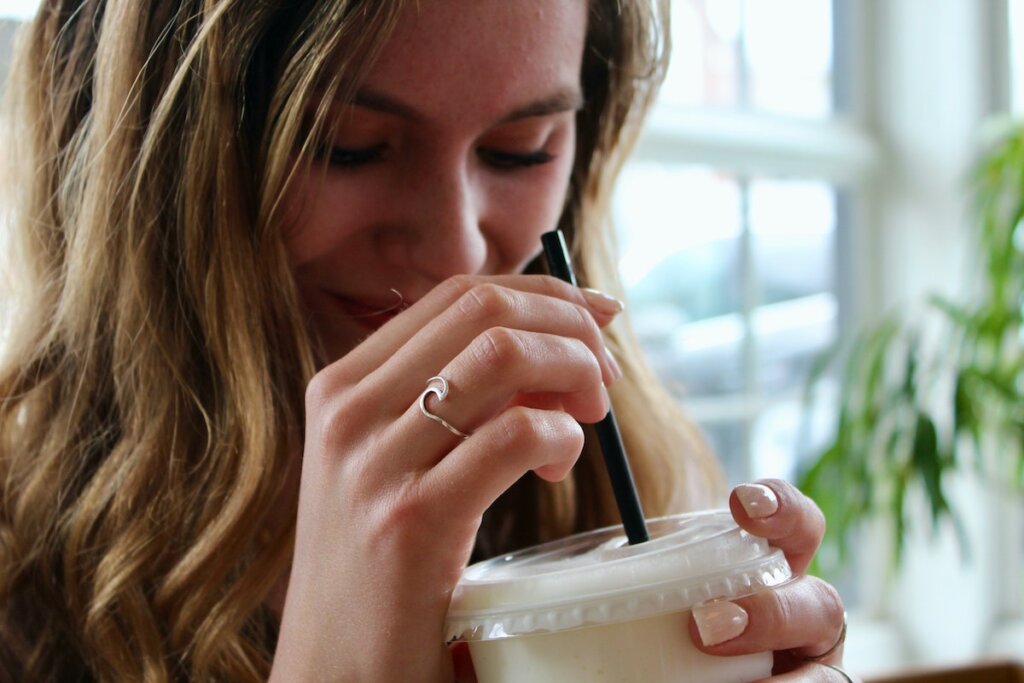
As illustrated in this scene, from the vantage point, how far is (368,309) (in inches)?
36.1

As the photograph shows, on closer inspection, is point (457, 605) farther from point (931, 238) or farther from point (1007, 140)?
point (931, 238)

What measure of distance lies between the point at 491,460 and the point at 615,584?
9 cm

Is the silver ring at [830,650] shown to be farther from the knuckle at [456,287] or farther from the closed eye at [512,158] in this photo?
the closed eye at [512,158]

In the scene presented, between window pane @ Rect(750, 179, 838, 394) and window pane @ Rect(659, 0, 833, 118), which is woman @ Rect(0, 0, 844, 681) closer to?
window pane @ Rect(659, 0, 833, 118)

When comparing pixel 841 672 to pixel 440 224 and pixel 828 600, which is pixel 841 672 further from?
pixel 440 224

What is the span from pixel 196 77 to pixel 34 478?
0.37 m

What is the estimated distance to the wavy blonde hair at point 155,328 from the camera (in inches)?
32.2

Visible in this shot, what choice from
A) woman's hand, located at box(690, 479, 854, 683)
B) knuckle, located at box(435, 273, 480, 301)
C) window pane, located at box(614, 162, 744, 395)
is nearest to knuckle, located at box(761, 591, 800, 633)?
woman's hand, located at box(690, 479, 854, 683)

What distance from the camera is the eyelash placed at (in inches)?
33.1

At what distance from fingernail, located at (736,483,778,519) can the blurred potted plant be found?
4.48 ft

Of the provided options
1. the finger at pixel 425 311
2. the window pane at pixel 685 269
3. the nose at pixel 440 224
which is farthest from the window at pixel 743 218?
the finger at pixel 425 311

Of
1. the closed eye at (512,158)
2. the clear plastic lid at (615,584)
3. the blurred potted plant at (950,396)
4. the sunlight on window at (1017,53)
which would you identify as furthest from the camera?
the sunlight on window at (1017,53)

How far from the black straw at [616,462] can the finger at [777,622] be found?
0.31ft

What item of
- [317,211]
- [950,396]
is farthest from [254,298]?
[950,396]
